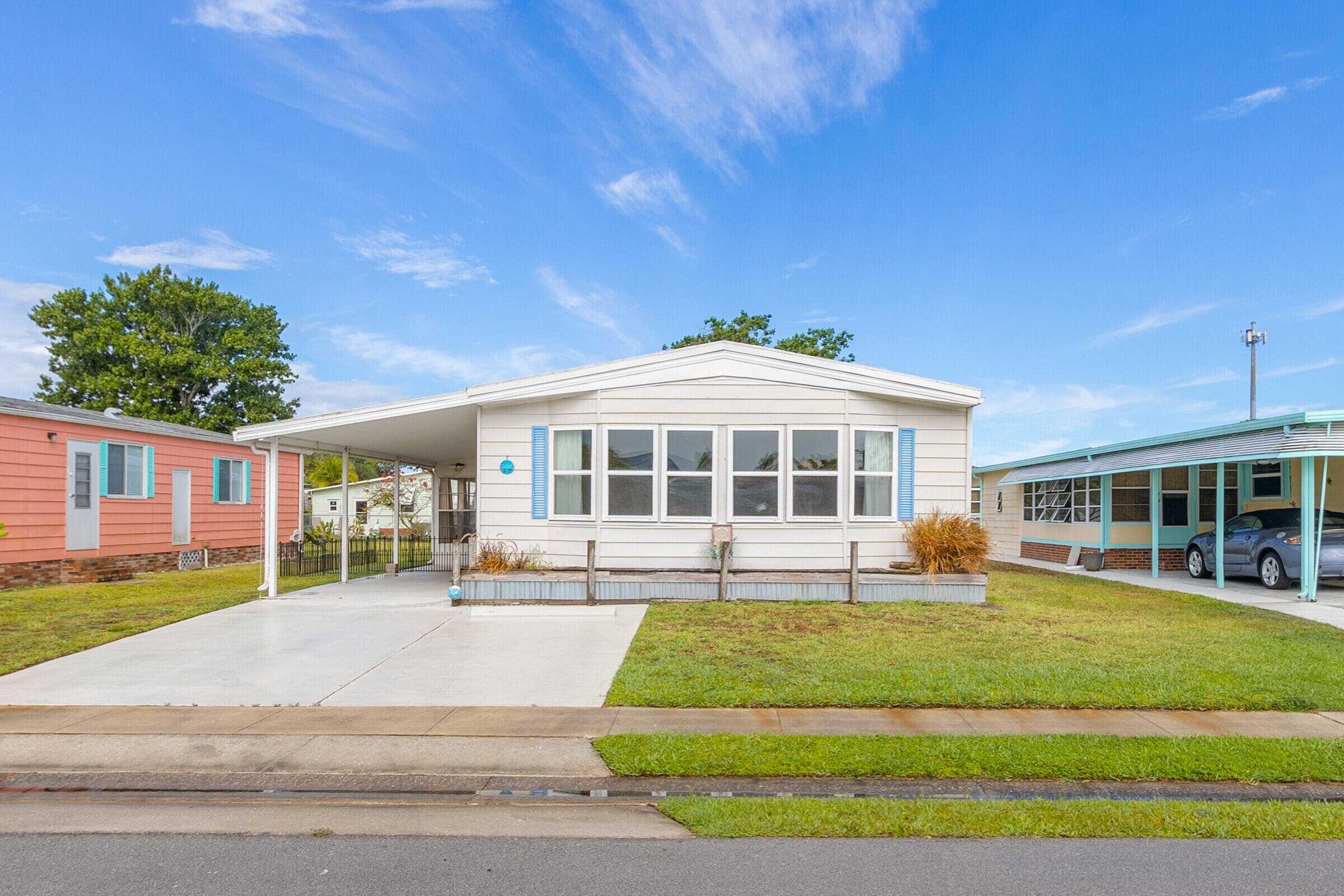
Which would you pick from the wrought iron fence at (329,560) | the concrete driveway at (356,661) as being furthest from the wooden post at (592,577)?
the wrought iron fence at (329,560)

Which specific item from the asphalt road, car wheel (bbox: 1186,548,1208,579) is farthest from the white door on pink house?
car wheel (bbox: 1186,548,1208,579)

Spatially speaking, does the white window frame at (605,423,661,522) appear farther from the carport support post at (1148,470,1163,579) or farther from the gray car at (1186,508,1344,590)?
the carport support post at (1148,470,1163,579)

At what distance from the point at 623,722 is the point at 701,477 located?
6.27 meters

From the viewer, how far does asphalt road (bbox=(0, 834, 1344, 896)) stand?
11.2 ft

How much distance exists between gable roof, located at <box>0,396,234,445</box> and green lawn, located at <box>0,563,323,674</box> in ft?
9.46

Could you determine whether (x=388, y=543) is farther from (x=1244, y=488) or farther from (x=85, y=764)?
(x=1244, y=488)

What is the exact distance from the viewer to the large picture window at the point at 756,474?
11859 mm

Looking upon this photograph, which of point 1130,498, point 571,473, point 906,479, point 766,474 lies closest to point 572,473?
point 571,473

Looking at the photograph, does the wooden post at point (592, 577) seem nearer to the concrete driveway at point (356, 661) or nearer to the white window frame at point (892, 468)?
the concrete driveway at point (356, 661)

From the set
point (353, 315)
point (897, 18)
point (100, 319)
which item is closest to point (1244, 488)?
point (897, 18)

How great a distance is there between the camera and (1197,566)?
51.6ft

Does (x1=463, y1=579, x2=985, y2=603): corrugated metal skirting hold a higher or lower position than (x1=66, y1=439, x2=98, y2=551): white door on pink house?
lower

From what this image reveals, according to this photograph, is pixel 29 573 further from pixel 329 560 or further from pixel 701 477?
pixel 701 477

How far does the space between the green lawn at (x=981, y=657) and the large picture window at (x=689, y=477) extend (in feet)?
5.04
